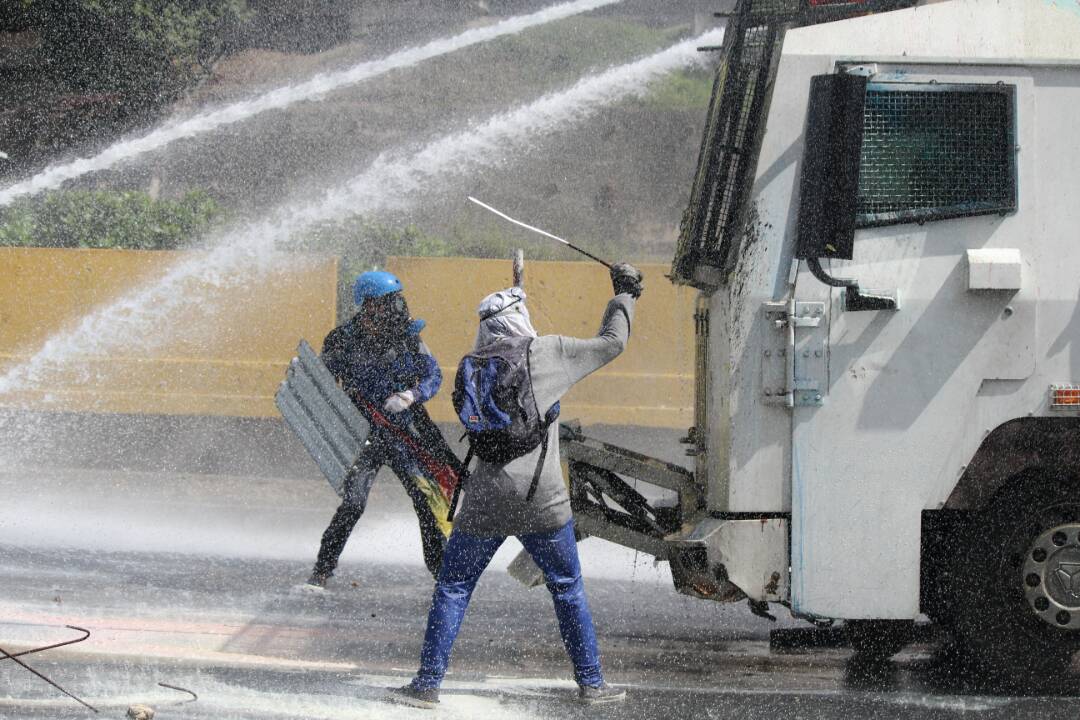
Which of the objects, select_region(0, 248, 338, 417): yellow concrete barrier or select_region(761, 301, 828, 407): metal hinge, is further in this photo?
select_region(0, 248, 338, 417): yellow concrete barrier

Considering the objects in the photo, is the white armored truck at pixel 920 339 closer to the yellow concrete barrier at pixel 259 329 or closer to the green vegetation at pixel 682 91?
the yellow concrete barrier at pixel 259 329

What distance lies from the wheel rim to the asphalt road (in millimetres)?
274

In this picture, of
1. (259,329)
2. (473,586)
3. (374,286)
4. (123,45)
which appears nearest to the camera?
(473,586)

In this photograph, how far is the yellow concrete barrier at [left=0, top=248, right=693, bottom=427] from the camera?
10.4 m

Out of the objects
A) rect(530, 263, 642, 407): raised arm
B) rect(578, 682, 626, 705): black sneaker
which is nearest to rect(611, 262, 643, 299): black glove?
rect(530, 263, 642, 407): raised arm

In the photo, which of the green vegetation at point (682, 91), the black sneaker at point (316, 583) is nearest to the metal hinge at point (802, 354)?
the black sneaker at point (316, 583)

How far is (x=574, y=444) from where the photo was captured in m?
5.52

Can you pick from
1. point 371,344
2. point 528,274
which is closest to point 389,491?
point 528,274

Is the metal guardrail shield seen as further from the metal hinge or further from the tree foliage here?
the tree foliage

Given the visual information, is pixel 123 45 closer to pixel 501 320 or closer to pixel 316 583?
Answer: pixel 316 583

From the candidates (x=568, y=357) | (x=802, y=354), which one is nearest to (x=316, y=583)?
(x=568, y=357)

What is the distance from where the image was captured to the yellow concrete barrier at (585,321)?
34.1ft

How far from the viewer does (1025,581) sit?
480 cm

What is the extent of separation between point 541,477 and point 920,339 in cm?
145
